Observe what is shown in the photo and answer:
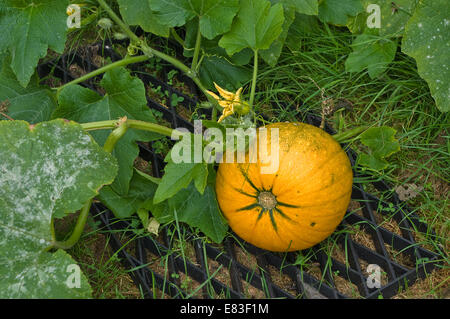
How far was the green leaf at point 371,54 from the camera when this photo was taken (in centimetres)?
212

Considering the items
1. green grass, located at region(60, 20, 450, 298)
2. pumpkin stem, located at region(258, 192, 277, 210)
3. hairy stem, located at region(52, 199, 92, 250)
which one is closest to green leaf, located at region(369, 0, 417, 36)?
green grass, located at region(60, 20, 450, 298)

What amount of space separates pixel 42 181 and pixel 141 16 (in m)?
0.75

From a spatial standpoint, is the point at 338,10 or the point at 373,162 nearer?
the point at 373,162

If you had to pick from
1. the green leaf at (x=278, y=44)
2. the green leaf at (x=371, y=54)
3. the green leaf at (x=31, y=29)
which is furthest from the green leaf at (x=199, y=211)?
the green leaf at (x=371, y=54)

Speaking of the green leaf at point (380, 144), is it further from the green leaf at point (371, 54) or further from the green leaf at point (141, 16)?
the green leaf at point (141, 16)

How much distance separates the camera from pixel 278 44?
6.95 feet

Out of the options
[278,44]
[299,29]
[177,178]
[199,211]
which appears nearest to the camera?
[177,178]

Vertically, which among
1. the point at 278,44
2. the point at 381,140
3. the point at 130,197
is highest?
the point at 278,44

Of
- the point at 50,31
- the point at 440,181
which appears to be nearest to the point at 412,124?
the point at 440,181

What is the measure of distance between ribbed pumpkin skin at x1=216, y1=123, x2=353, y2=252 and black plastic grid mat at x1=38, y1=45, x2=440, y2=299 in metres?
0.15

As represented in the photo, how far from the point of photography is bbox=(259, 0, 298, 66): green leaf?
205 cm

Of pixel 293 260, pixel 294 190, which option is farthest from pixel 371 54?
pixel 293 260

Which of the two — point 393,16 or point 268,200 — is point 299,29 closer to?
point 393,16

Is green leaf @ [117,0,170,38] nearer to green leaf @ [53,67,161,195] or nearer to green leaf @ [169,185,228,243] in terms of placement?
green leaf @ [53,67,161,195]
